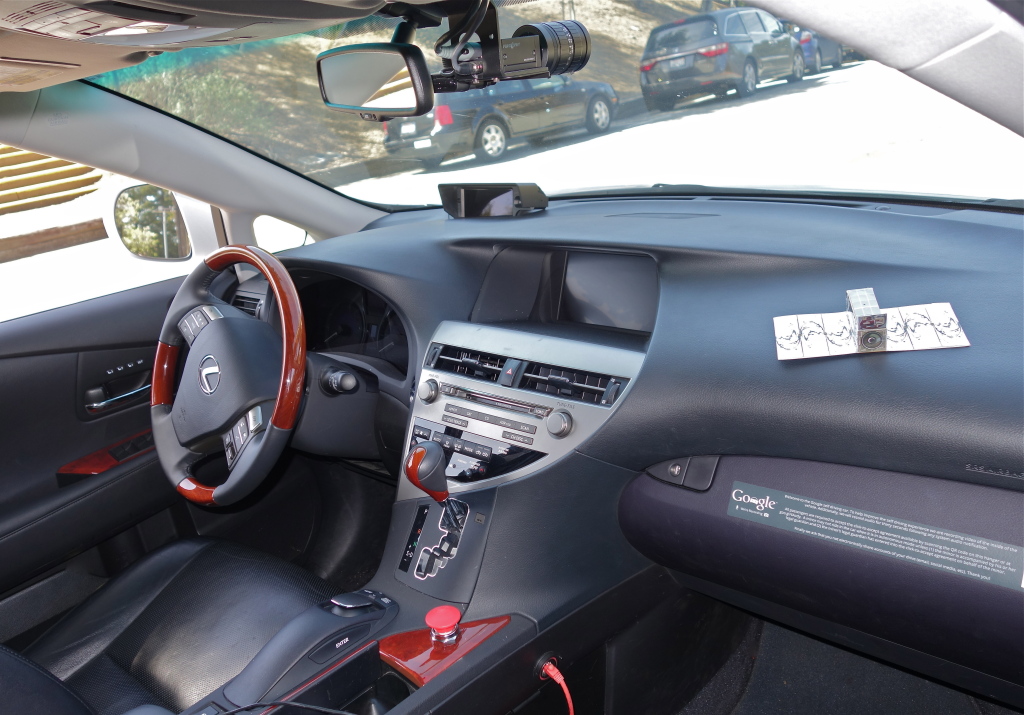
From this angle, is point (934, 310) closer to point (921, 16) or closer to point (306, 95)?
point (921, 16)

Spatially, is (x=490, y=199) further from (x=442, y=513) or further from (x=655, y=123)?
(x=442, y=513)

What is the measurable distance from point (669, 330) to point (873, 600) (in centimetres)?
64

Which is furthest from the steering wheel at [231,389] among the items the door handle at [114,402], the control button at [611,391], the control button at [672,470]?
the control button at [672,470]

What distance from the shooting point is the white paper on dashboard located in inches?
51.8

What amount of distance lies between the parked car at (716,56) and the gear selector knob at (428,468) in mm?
1108

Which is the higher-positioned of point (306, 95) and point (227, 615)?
point (306, 95)

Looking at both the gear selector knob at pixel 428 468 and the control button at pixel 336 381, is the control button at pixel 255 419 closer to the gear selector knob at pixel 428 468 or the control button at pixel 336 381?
the control button at pixel 336 381

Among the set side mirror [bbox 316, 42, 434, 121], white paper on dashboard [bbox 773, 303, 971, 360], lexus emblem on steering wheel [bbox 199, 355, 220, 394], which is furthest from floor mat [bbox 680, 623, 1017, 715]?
side mirror [bbox 316, 42, 434, 121]

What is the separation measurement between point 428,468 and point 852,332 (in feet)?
2.93

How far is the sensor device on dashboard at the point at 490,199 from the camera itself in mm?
2305

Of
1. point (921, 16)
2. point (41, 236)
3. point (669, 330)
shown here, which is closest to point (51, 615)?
point (41, 236)

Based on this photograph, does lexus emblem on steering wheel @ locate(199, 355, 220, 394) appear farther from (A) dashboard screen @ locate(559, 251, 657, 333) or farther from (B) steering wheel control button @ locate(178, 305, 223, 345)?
(A) dashboard screen @ locate(559, 251, 657, 333)

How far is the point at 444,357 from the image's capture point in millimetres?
2025

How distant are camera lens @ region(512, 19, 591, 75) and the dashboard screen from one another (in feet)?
1.62
